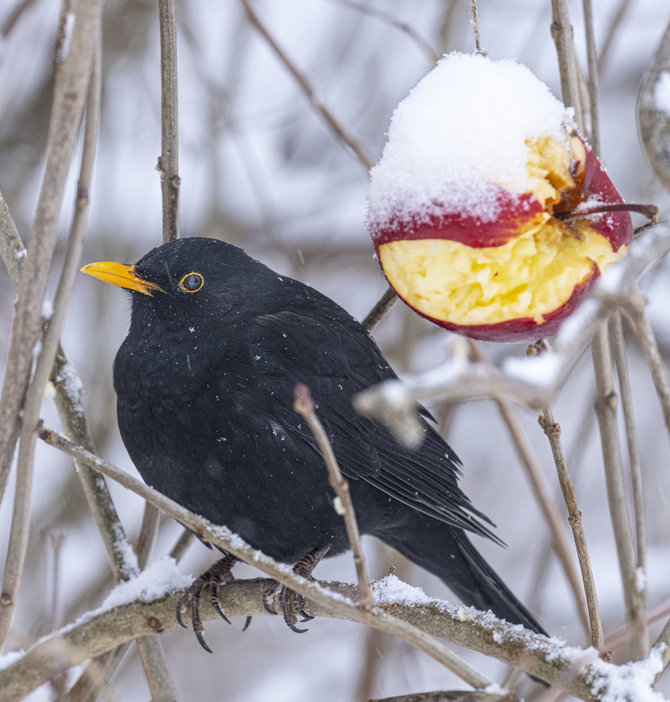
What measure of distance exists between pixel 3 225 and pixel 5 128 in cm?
286

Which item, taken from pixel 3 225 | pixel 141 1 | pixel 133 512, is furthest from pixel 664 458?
pixel 3 225

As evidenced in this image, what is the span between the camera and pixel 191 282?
2.67 meters

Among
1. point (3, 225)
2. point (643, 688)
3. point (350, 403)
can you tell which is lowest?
point (643, 688)

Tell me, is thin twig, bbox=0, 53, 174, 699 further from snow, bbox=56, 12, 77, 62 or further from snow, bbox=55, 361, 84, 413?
snow, bbox=56, 12, 77, 62

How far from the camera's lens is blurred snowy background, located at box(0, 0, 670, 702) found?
14.2ft

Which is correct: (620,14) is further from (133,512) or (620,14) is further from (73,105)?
(133,512)

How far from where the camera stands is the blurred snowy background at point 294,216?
432 centimetres

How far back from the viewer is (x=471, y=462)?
5.67 metres

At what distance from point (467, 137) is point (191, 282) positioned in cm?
119

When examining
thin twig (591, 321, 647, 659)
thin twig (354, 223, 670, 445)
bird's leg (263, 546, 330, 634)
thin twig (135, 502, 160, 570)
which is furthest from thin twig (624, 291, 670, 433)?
thin twig (135, 502, 160, 570)

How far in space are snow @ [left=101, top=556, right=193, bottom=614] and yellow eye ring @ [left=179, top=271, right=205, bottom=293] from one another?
0.76m

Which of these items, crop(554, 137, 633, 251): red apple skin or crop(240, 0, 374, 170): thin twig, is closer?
crop(554, 137, 633, 251): red apple skin

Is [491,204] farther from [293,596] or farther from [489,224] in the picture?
[293,596]

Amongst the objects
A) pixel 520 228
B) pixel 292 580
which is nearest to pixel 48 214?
pixel 292 580
